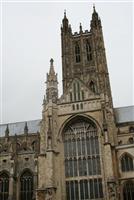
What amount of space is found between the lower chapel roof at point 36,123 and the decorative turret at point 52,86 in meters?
12.6

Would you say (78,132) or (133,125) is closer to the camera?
(78,132)

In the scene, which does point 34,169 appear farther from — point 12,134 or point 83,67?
point 83,67

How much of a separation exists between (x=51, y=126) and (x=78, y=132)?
3912mm

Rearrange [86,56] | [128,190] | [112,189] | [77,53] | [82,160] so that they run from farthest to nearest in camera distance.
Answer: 1. [77,53]
2. [86,56]
3. [82,160]
4. [128,190]
5. [112,189]

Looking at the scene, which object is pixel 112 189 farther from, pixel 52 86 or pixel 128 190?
pixel 52 86

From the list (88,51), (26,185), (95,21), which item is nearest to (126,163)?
(26,185)

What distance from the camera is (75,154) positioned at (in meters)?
41.9

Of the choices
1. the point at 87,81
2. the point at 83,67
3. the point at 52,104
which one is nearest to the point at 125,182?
the point at 52,104

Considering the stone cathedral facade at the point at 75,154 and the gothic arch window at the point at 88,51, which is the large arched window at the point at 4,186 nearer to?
the stone cathedral facade at the point at 75,154

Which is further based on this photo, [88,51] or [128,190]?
[88,51]

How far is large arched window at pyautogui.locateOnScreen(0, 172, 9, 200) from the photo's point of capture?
158 ft

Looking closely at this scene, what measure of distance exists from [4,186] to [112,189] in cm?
1944

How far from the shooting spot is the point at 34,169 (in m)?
Answer: 48.7

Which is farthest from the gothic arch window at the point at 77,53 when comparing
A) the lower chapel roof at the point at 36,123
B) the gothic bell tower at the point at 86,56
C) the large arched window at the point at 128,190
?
the large arched window at the point at 128,190
